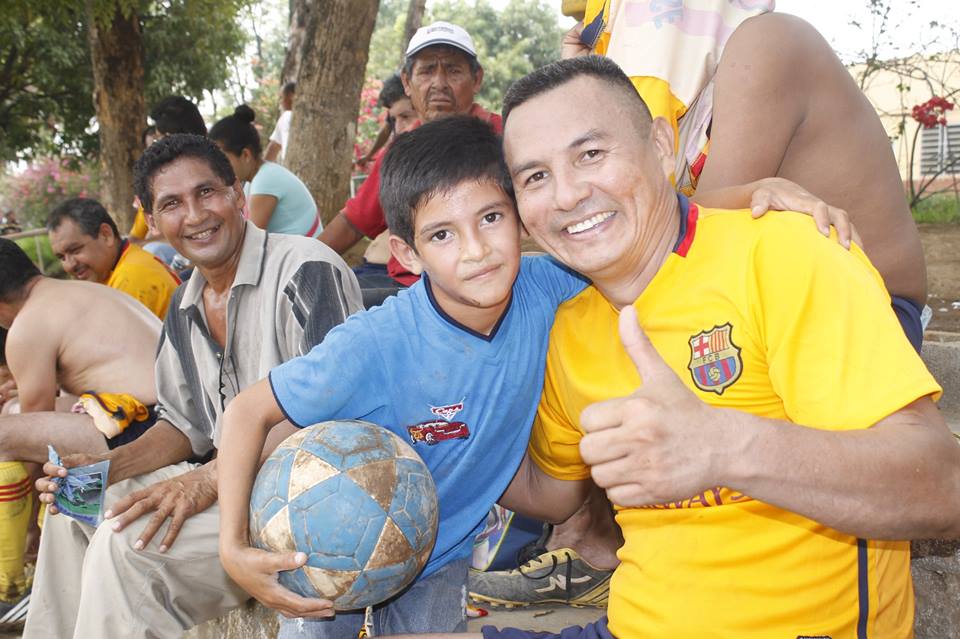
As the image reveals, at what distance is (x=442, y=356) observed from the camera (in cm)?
258

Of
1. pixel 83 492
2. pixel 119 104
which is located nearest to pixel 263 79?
pixel 119 104

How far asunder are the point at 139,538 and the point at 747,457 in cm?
262

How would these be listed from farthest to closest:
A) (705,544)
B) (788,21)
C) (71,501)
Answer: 1. (71,501)
2. (788,21)
3. (705,544)

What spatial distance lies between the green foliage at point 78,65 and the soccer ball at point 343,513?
12492mm

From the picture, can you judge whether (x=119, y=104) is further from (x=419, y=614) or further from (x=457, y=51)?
(x=419, y=614)

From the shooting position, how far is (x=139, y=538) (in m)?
3.25

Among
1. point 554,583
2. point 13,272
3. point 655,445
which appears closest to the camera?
point 655,445

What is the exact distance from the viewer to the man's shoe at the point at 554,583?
3547 millimetres

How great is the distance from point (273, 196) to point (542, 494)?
172 inches

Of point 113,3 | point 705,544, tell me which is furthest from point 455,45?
point 113,3

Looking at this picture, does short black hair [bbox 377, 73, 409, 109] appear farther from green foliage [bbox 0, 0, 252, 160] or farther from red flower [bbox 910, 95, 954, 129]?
green foliage [bbox 0, 0, 252, 160]

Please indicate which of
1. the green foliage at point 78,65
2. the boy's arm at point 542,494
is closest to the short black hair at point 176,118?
the boy's arm at point 542,494

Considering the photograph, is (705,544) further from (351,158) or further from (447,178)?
(351,158)

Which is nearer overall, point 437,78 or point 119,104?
point 437,78
